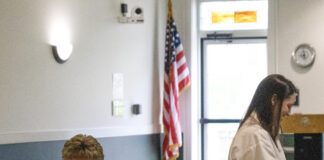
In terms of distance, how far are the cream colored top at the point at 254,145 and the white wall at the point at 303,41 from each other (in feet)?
11.9

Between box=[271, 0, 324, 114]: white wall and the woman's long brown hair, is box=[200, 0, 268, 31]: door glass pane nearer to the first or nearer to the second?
box=[271, 0, 324, 114]: white wall

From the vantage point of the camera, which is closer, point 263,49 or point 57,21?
point 57,21

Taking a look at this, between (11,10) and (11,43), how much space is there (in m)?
0.24

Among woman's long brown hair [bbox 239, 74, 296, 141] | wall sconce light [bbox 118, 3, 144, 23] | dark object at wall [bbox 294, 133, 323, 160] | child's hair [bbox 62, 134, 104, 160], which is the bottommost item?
dark object at wall [bbox 294, 133, 323, 160]

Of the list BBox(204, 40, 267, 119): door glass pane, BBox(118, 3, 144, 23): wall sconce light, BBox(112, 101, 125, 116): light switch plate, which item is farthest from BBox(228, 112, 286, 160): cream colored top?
BBox(204, 40, 267, 119): door glass pane

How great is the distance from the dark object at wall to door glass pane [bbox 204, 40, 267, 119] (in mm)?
2757

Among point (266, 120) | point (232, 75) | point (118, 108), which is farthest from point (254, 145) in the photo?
point (232, 75)

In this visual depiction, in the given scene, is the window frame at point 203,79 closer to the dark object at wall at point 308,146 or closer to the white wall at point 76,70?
the white wall at point 76,70

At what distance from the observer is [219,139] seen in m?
6.64

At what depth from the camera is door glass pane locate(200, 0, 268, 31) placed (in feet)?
21.4

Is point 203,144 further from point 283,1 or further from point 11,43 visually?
point 11,43

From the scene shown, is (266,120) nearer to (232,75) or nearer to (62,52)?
(62,52)

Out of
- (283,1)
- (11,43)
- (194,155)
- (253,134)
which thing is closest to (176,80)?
(194,155)

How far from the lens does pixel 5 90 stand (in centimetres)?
394
